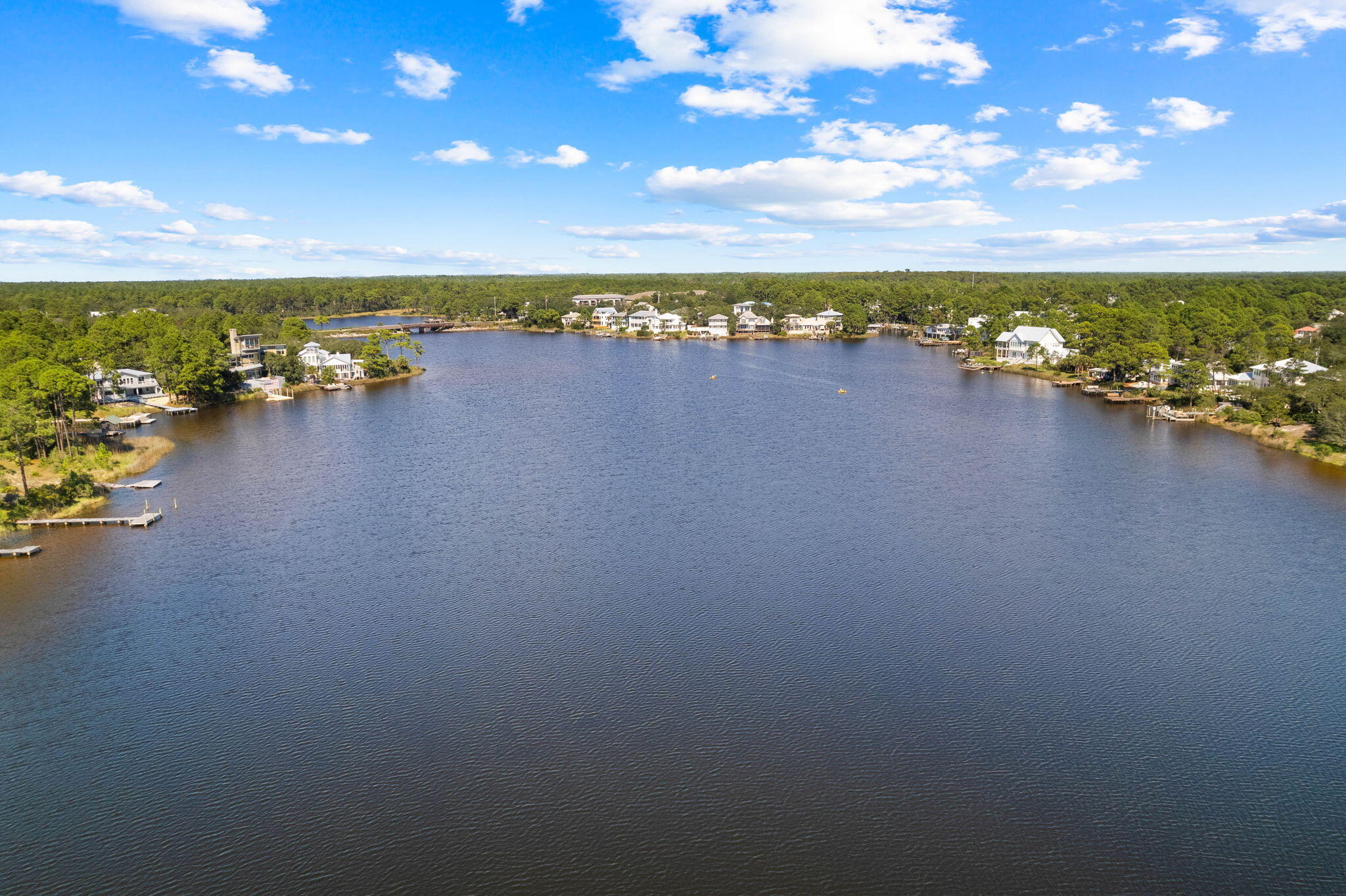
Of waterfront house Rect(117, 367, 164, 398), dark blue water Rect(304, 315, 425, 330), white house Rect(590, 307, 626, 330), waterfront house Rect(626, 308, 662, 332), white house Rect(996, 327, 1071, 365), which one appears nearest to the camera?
waterfront house Rect(117, 367, 164, 398)

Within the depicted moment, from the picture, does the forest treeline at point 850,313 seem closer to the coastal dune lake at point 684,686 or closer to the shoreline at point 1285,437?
the shoreline at point 1285,437

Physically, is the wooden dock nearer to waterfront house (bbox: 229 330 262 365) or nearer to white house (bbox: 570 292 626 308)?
waterfront house (bbox: 229 330 262 365)

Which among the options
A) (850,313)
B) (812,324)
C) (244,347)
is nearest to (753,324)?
(812,324)

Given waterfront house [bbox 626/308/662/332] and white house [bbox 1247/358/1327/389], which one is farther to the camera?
waterfront house [bbox 626/308/662/332]

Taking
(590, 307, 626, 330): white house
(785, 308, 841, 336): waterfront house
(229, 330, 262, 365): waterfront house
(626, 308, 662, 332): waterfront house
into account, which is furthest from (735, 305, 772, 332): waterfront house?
(229, 330, 262, 365): waterfront house

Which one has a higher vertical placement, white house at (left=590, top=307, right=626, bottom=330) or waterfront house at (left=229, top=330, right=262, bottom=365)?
white house at (left=590, top=307, right=626, bottom=330)

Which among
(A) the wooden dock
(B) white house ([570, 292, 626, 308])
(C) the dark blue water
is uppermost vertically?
(B) white house ([570, 292, 626, 308])

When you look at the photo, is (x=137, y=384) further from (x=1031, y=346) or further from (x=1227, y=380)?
(x=1031, y=346)
